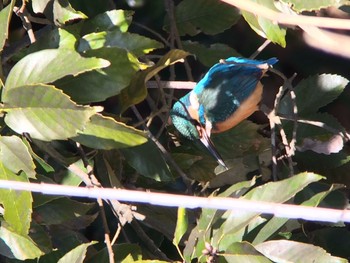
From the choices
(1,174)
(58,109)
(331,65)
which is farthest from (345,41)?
(331,65)

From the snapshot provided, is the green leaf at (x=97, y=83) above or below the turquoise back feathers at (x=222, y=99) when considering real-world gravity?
above

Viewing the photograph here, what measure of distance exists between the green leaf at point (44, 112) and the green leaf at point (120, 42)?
0.25 meters

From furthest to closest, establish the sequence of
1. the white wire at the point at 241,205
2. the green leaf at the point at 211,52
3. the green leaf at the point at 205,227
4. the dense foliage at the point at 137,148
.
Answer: the green leaf at the point at 211,52
the green leaf at the point at 205,227
the dense foliage at the point at 137,148
the white wire at the point at 241,205

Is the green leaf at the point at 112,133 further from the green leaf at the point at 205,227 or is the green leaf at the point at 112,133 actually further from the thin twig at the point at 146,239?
the thin twig at the point at 146,239

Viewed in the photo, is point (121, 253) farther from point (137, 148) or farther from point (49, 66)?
point (49, 66)

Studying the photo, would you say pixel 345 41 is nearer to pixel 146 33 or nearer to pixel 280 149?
pixel 280 149

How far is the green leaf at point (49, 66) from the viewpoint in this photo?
3.71ft

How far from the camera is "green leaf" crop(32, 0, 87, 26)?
55.4 inches

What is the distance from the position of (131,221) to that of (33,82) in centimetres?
57

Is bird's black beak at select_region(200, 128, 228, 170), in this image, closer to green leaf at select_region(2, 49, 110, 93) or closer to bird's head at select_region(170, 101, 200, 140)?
bird's head at select_region(170, 101, 200, 140)

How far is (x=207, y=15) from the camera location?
1.80 metres

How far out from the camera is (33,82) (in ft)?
3.89

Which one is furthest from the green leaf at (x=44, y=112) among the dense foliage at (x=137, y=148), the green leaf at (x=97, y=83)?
the green leaf at (x=97, y=83)

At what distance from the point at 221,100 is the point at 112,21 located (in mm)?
449
